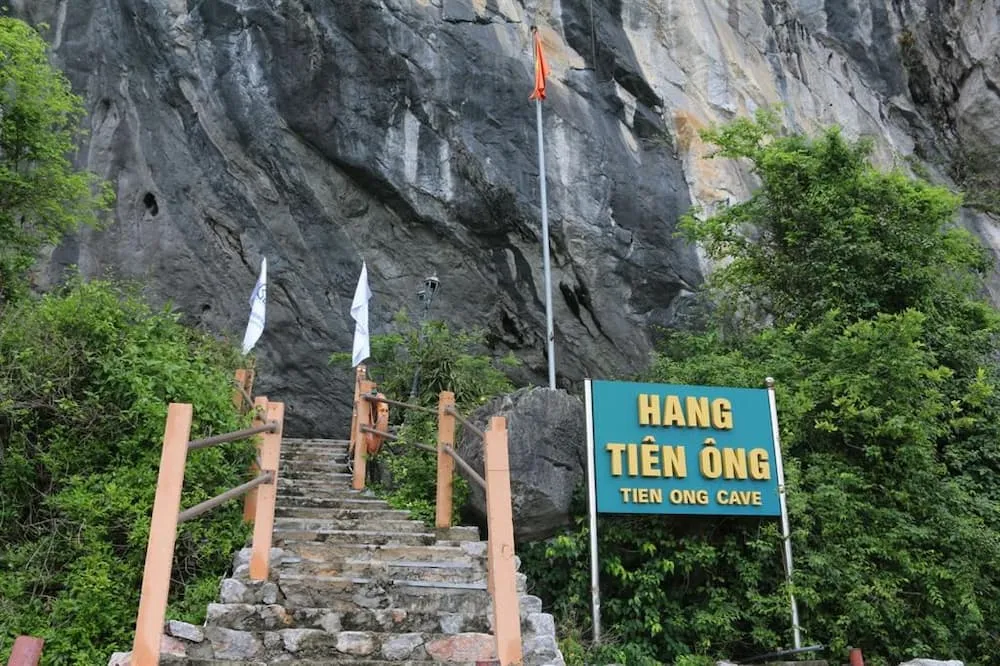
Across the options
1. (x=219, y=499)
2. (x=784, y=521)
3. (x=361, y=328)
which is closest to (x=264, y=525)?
(x=219, y=499)

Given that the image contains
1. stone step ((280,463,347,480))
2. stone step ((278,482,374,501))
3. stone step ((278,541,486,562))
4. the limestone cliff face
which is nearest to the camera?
stone step ((278,541,486,562))

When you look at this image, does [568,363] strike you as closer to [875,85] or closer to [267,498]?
[267,498]

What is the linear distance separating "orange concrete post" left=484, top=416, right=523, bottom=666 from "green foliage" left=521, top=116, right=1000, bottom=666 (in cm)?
210

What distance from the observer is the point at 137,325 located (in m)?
7.12

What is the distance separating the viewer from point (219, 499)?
13.4ft

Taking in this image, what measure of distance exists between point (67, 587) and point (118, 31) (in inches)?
506

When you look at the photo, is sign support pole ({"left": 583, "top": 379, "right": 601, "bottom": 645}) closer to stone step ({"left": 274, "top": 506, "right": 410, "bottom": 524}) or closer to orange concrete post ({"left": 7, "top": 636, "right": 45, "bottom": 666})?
stone step ({"left": 274, "top": 506, "right": 410, "bottom": 524})

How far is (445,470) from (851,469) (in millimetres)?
3816

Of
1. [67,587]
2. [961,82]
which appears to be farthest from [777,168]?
[961,82]

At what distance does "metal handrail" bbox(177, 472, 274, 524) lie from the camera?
376cm

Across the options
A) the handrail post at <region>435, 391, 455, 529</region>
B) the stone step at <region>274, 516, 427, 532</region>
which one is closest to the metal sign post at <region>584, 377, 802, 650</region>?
the handrail post at <region>435, 391, 455, 529</region>

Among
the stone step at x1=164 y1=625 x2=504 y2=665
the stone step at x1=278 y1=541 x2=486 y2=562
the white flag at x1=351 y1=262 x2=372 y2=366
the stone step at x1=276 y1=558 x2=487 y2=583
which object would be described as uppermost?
the white flag at x1=351 y1=262 x2=372 y2=366

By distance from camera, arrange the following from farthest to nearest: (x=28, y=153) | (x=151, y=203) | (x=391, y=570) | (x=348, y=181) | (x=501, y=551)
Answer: (x=348, y=181), (x=151, y=203), (x=28, y=153), (x=391, y=570), (x=501, y=551)

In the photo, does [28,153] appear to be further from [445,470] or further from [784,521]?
[784,521]
